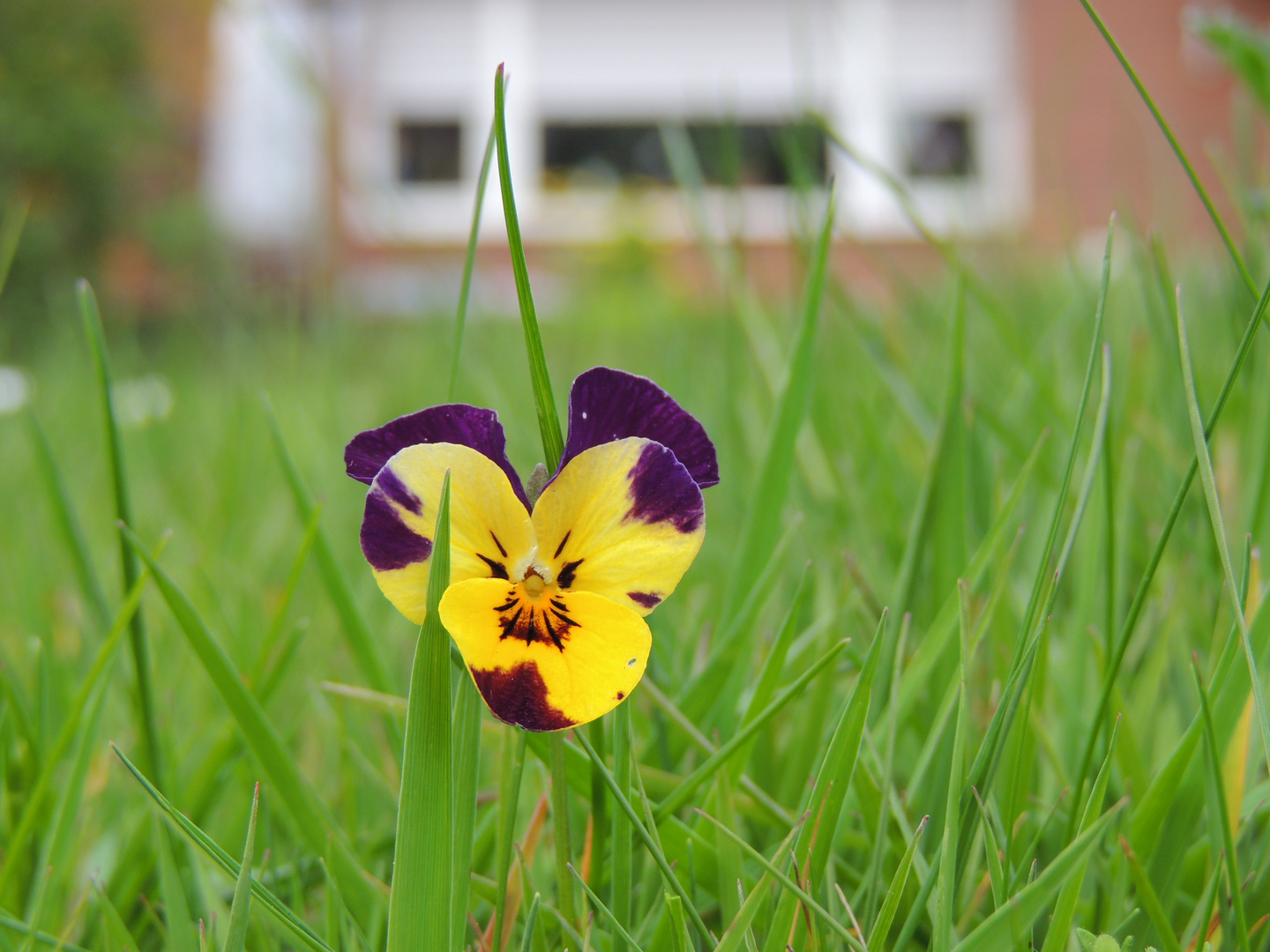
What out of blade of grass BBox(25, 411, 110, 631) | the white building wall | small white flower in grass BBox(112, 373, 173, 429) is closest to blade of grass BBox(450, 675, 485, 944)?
blade of grass BBox(25, 411, 110, 631)

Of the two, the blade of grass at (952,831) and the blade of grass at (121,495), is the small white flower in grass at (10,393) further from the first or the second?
the blade of grass at (952,831)

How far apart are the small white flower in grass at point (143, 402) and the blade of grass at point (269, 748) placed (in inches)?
34.6

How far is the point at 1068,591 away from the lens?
58 centimetres

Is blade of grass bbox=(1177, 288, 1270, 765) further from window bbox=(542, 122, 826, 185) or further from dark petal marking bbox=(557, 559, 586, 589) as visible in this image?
window bbox=(542, 122, 826, 185)

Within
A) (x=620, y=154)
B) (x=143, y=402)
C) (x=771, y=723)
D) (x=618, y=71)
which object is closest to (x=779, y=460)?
(x=771, y=723)

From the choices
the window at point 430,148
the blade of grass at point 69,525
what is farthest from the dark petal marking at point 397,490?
the window at point 430,148

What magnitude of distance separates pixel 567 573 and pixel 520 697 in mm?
39

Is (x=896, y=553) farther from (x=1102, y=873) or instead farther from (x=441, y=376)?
(x=441, y=376)

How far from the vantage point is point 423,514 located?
232 millimetres

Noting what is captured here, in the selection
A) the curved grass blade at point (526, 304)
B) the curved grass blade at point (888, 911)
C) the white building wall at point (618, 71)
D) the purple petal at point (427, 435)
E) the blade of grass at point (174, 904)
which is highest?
the white building wall at point (618, 71)

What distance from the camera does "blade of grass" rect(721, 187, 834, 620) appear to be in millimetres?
396

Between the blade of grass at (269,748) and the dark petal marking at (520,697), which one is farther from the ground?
the dark petal marking at (520,697)

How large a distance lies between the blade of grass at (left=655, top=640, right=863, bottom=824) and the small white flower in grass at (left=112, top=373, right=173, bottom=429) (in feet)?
3.18

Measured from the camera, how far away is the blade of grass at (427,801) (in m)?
0.21
